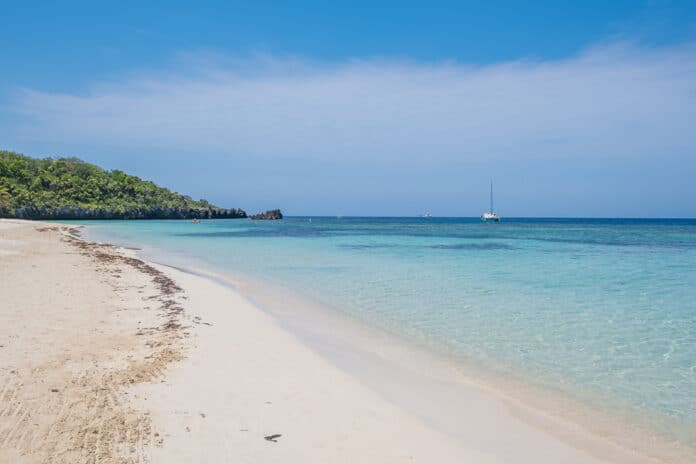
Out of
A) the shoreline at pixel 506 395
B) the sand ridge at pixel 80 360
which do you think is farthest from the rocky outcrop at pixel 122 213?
the shoreline at pixel 506 395

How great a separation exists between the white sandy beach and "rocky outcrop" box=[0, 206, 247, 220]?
82915 mm

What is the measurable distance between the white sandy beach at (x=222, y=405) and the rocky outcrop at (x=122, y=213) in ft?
272

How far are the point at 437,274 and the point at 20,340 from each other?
13893mm

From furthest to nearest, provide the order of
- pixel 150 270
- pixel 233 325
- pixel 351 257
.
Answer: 1. pixel 351 257
2. pixel 150 270
3. pixel 233 325

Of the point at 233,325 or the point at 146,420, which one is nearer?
the point at 146,420

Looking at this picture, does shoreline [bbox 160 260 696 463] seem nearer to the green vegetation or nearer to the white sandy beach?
the white sandy beach

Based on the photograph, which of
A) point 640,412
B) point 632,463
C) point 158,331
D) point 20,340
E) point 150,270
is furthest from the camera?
point 150,270

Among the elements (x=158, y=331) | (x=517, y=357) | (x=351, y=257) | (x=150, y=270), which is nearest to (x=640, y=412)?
(x=517, y=357)

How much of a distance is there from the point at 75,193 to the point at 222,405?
10706 centimetres

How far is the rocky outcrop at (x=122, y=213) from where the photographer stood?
257ft

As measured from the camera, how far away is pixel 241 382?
569 centimetres

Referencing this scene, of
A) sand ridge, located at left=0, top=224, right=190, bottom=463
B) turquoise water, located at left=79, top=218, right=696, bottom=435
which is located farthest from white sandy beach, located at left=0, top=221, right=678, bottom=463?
turquoise water, located at left=79, top=218, right=696, bottom=435

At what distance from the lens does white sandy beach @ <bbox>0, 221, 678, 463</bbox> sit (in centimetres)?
401

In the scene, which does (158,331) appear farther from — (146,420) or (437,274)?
(437,274)
